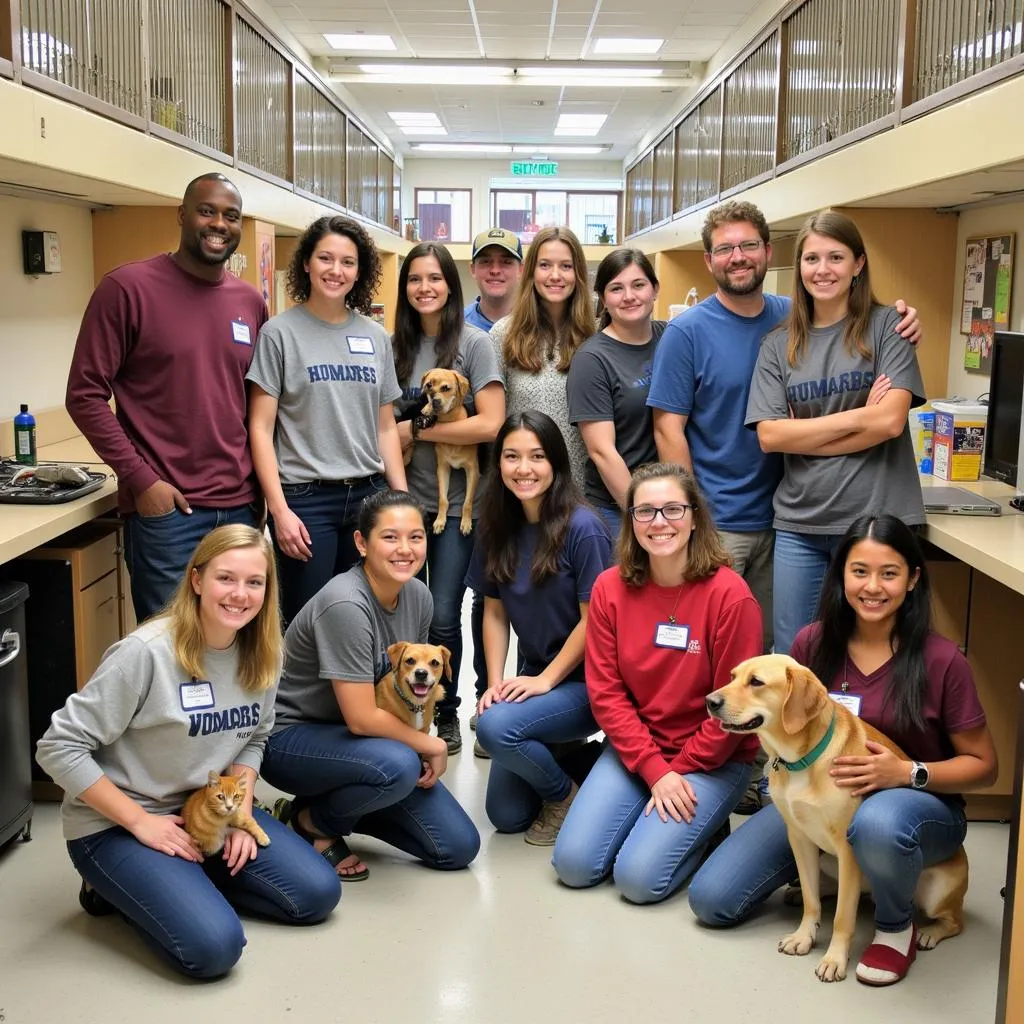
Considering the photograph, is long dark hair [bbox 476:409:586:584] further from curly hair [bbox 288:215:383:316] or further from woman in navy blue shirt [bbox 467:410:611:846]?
curly hair [bbox 288:215:383:316]

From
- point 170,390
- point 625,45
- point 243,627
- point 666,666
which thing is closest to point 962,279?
point 666,666

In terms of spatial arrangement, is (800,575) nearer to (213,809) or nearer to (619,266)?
(619,266)

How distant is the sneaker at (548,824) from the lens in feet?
10.7

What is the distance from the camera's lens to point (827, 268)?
121 inches

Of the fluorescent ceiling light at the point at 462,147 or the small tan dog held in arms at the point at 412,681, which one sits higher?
the fluorescent ceiling light at the point at 462,147

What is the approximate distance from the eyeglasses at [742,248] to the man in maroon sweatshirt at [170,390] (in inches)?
54.7

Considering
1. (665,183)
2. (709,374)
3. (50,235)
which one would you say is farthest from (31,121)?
(665,183)

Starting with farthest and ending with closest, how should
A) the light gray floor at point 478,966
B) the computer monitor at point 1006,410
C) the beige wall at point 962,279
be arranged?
the beige wall at point 962,279 → the computer monitor at point 1006,410 → the light gray floor at point 478,966

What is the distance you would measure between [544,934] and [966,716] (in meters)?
1.09

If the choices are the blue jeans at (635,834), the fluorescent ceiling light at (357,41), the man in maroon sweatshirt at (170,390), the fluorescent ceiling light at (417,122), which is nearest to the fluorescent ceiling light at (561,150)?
the fluorescent ceiling light at (417,122)

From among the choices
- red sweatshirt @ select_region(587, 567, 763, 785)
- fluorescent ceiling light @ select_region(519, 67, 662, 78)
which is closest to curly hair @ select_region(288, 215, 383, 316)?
red sweatshirt @ select_region(587, 567, 763, 785)

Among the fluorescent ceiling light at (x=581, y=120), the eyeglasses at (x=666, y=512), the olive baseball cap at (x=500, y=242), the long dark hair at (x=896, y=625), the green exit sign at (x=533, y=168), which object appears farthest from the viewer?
the green exit sign at (x=533, y=168)

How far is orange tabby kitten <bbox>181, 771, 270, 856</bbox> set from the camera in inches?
101

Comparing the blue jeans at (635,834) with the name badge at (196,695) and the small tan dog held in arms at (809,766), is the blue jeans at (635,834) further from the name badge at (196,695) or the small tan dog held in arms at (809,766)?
the name badge at (196,695)
